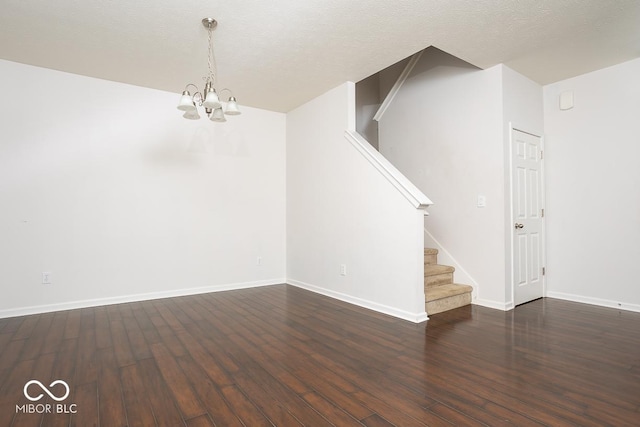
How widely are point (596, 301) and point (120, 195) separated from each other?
5.75 m

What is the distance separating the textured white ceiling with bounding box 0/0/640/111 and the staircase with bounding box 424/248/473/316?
2.36 metres

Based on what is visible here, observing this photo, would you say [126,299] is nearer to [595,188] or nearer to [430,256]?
[430,256]

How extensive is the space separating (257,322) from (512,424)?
7.42 feet

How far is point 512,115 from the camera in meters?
3.83

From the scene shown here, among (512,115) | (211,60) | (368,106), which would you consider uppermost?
(368,106)

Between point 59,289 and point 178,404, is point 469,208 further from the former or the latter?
point 59,289

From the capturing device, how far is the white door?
3.85 meters

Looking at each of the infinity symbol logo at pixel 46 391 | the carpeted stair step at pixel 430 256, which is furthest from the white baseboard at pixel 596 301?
the infinity symbol logo at pixel 46 391

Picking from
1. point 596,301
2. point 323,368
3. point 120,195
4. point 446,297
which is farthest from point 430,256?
point 120,195

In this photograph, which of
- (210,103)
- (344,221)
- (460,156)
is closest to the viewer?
(210,103)

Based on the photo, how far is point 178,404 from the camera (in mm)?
1865

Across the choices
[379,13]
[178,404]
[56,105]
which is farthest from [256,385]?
[56,105]

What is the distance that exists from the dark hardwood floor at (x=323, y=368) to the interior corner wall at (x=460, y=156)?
0.66 m

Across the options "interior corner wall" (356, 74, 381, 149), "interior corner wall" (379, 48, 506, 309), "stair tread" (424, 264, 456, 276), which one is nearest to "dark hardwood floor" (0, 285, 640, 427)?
"stair tread" (424, 264, 456, 276)
